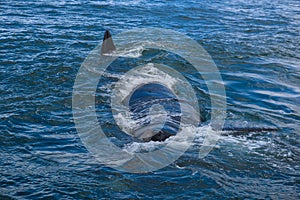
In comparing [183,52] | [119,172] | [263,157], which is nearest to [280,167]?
[263,157]

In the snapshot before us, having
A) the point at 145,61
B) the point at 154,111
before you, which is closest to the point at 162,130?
the point at 154,111

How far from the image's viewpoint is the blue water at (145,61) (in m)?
5.22

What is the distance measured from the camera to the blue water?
522cm

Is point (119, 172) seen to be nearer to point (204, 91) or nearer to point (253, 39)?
point (204, 91)

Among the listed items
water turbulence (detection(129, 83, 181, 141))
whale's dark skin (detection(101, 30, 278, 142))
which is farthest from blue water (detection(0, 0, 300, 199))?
water turbulence (detection(129, 83, 181, 141))

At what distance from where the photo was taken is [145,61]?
11.1 metres

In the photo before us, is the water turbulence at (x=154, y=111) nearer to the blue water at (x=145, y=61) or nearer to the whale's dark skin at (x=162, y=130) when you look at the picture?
the whale's dark skin at (x=162, y=130)

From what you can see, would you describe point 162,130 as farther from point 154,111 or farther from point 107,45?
point 107,45

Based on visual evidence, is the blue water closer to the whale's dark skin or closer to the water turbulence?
the whale's dark skin

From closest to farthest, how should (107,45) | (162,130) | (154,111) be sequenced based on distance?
1. (162,130)
2. (154,111)
3. (107,45)

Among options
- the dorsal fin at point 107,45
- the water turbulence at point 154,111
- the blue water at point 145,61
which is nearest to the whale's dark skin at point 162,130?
the water turbulence at point 154,111

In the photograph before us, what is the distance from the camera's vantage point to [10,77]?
29.7 ft

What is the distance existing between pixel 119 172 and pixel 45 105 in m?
2.95

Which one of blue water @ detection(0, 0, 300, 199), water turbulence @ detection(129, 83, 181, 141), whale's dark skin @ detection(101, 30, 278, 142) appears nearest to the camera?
blue water @ detection(0, 0, 300, 199)
